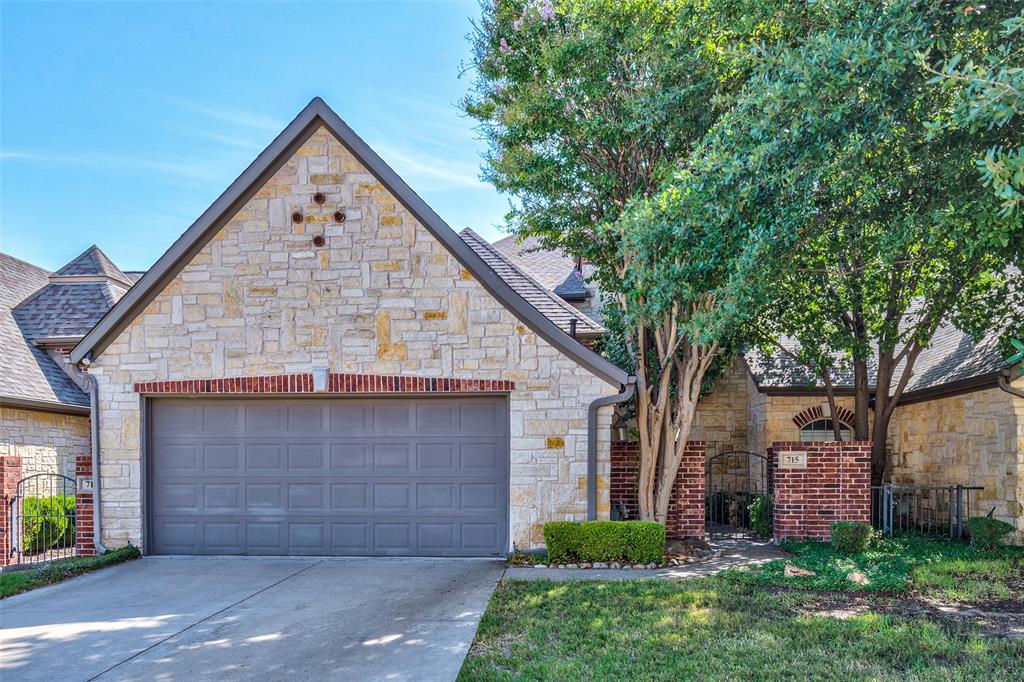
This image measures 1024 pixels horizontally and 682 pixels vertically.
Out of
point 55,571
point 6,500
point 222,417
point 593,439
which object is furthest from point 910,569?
point 6,500

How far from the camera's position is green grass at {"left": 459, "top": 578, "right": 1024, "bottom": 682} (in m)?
5.38

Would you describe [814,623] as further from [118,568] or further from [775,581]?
[118,568]

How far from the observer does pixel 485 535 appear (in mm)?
10195

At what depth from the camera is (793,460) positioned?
11289 millimetres

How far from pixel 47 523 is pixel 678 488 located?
10.4 metres

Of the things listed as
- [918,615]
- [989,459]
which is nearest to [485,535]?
[918,615]

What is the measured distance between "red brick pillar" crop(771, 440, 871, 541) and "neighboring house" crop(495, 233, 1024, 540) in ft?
7.88

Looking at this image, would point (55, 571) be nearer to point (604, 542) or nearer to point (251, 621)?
point (251, 621)

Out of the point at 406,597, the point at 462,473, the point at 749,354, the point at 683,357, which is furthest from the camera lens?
the point at 749,354

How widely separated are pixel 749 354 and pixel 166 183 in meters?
14.3

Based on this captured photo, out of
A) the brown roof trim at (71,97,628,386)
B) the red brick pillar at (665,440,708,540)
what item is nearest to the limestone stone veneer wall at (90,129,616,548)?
the brown roof trim at (71,97,628,386)

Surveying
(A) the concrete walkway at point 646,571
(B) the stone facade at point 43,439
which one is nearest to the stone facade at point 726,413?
(A) the concrete walkway at point 646,571

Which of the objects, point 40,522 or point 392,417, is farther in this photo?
point 40,522

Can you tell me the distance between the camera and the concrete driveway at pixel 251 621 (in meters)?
A: 5.65
